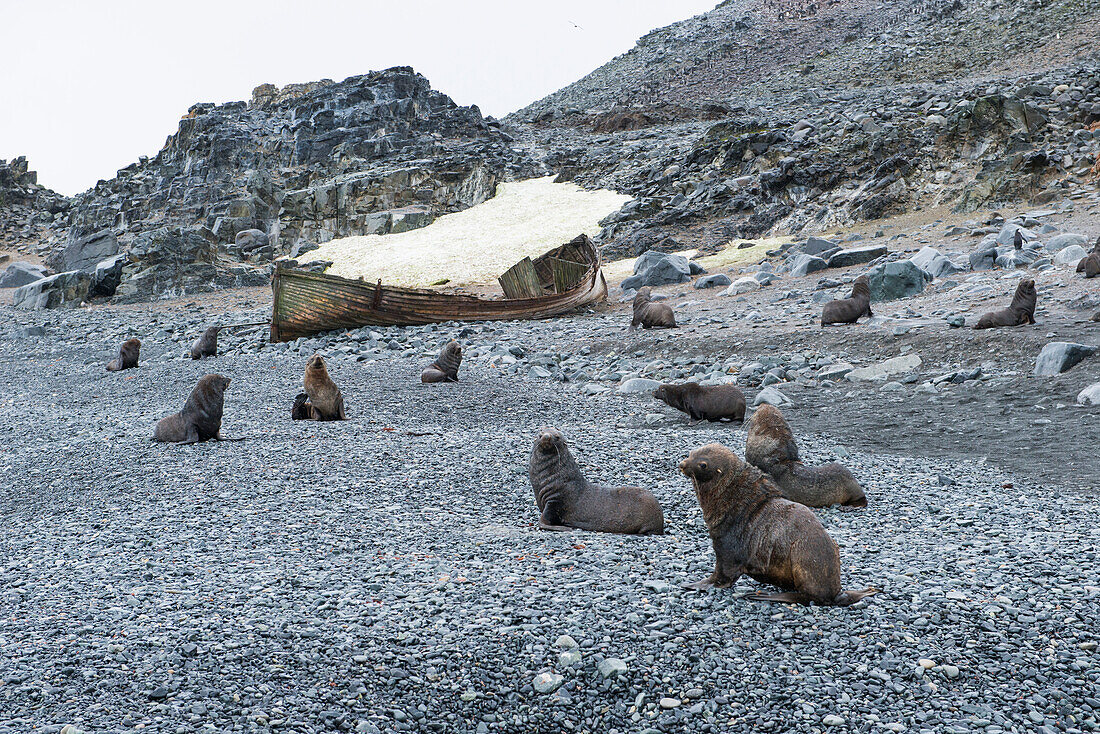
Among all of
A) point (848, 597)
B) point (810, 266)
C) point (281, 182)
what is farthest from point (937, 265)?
point (281, 182)

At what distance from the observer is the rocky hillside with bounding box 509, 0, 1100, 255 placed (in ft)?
68.8

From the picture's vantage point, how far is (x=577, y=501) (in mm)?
4965

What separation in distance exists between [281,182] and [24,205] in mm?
19610

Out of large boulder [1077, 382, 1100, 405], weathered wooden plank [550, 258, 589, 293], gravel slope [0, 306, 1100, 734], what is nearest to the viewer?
gravel slope [0, 306, 1100, 734]

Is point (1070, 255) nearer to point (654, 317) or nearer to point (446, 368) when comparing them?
point (654, 317)

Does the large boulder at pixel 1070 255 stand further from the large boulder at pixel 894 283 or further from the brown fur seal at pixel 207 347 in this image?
the brown fur seal at pixel 207 347

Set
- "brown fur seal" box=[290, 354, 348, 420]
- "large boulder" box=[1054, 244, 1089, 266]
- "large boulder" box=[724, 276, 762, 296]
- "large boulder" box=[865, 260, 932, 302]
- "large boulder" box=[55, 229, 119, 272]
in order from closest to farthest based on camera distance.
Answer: "brown fur seal" box=[290, 354, 348, 420], "large boulder" box=[1054, 244, 1089, 266], "large boulder" box=[865, 260, 932, 302], "large boulder" box=[724, 276, 762, 296], "large boulder" box=[55, 229, 119, 272]

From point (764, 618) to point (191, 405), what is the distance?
5.96 m

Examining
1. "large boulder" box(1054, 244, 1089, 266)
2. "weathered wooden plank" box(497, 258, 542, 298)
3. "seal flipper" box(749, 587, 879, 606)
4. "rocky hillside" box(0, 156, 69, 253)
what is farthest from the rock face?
"seal flipper" box(749, 587, 879, 606)

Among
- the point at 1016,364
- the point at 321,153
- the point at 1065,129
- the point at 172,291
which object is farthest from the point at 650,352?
the point at 321,153

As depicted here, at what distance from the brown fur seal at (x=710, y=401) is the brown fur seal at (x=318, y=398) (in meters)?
3.50

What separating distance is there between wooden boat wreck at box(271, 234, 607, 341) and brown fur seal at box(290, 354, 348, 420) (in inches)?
275

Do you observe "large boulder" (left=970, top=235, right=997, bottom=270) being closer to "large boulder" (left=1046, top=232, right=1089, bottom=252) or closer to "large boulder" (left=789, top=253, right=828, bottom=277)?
"large boulder" (left=1046, top=232, right=1089, bottom=252)

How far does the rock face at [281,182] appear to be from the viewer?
29.5 meters
